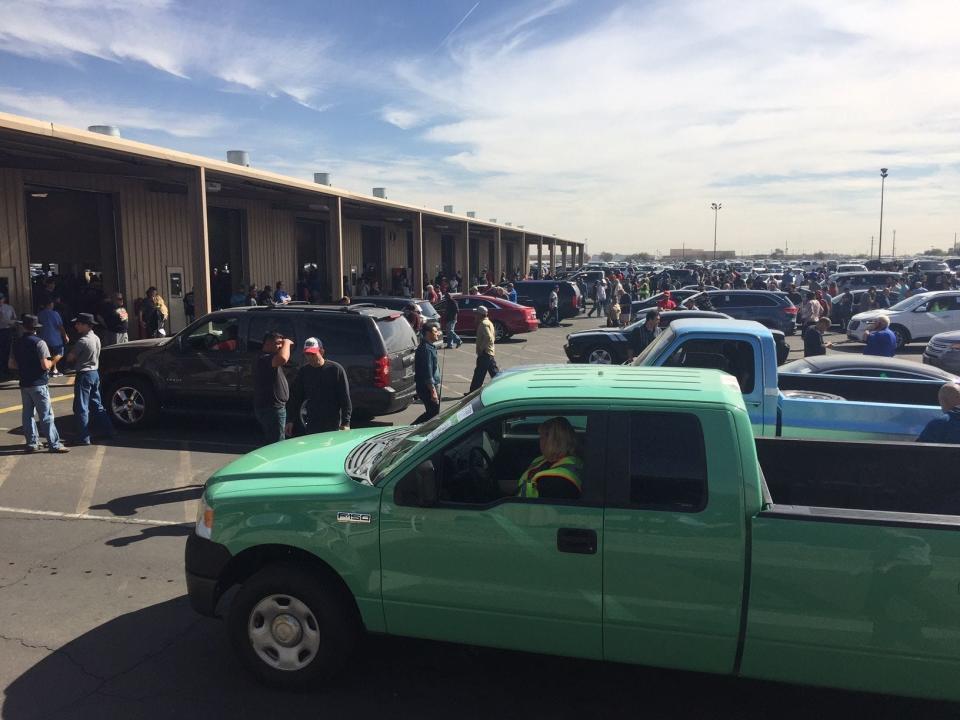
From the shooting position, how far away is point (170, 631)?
4.88 m

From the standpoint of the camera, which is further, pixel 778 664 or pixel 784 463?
pixel 784 463

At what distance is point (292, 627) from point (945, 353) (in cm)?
1688

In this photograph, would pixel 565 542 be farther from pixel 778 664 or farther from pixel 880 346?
pixel 880 346

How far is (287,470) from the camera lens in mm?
4469

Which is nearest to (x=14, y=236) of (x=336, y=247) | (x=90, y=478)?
(x=336, y=247)

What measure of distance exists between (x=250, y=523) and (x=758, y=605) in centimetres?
263

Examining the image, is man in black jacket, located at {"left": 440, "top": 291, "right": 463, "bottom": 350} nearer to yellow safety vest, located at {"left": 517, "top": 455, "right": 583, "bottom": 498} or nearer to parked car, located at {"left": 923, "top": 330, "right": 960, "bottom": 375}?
parked car, located at {"left": 923, "top": 330, "right": 960, "bottom": 375}

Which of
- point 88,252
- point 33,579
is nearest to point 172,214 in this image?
point 88,252

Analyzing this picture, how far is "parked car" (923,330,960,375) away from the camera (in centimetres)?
1611

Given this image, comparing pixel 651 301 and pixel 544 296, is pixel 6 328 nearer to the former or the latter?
pixel 544 296

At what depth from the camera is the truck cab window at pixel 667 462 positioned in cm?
367

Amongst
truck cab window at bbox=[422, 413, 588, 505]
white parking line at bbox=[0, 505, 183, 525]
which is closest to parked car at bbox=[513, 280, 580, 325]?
white parking line at bbox=[0, 505, 183, 525]

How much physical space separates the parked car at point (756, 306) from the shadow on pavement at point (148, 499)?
56.9 ft

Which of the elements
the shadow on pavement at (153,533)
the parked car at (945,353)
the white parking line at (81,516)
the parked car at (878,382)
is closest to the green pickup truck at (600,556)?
the shadow on pavement at (153,533)
